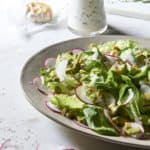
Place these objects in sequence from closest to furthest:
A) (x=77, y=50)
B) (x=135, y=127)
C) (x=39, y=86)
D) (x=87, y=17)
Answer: (x=135, y=127) → (x=39, y=86) → (x=77, y=50) → (x=87, y=17)

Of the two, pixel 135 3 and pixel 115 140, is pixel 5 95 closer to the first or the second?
pixel 115 140

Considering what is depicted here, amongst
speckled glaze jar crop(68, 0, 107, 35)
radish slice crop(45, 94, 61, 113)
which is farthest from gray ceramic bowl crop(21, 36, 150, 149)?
speckled glaze jar crop(68, 0, 107, 35)

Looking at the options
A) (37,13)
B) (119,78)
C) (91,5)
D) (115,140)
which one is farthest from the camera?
(37,13)

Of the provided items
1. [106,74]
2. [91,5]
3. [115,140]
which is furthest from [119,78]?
[91,5]

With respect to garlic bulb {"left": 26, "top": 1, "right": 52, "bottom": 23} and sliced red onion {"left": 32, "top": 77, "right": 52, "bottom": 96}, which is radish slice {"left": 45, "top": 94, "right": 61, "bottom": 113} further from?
garlic bulb {"left": 26, "top": 1, "right": 52, "bottom": 23}

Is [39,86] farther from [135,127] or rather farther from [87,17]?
[87,17]

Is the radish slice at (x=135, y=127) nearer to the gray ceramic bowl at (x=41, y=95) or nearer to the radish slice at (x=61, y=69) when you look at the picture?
the gray ceramic bowl at (x=41, y=95)

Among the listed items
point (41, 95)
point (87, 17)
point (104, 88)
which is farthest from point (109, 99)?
point (87, 17)

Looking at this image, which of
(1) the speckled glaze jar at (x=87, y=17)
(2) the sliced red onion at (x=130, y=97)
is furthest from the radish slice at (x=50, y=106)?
(1) the speckled glaze jar at (x=87, y=17)
